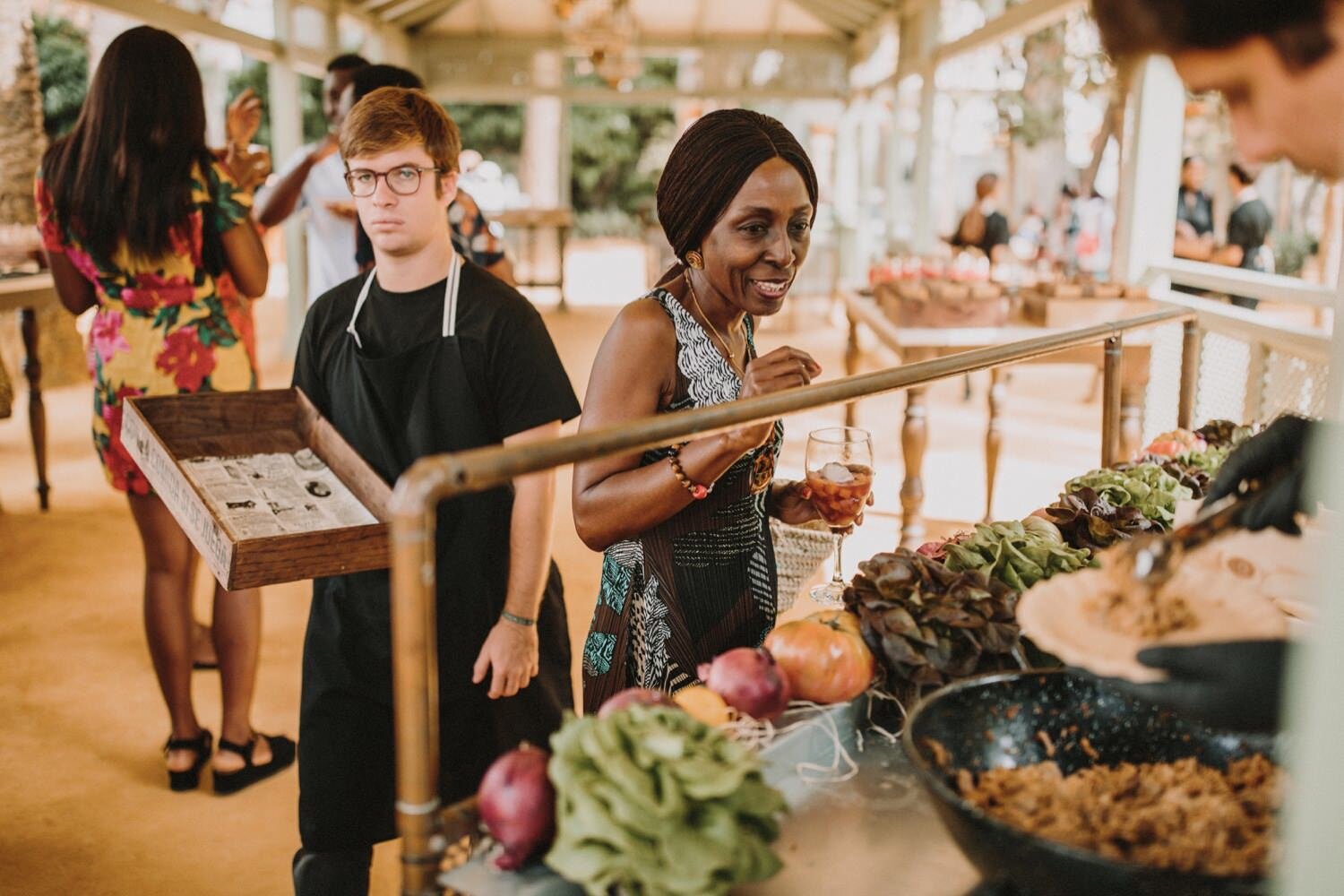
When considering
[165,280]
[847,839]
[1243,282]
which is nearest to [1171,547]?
[847,839]

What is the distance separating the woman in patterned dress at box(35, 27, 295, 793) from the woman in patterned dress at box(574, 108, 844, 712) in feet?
5.26

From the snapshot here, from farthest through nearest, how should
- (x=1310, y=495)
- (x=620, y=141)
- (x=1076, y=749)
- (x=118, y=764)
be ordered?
(x=620, y=141) → (x=118, y=764) → (x=1076, y=749) → (x=1310, y=495)

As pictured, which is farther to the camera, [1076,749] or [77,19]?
[77,19]

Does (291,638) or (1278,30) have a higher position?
(1278,30)

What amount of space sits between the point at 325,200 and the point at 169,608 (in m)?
1.61

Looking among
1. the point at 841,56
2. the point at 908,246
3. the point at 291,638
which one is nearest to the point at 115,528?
the point at 291,638

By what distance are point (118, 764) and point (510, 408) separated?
204cm

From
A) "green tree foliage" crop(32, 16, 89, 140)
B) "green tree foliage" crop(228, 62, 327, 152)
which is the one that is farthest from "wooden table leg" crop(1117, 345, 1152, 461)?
"green tree foliage" crop(228, 62, 327, 152)

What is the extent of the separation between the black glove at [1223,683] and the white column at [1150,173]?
5702 mm

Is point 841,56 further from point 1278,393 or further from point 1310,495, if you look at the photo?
point 1310,495

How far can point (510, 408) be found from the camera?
198 cm

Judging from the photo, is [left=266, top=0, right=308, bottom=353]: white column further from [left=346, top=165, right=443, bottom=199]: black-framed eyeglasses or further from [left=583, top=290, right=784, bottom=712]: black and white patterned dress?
[left=583, top=290, right=784, bottom=712]: black and white patterned dress

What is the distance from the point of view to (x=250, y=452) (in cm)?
212

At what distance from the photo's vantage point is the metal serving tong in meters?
0.91
